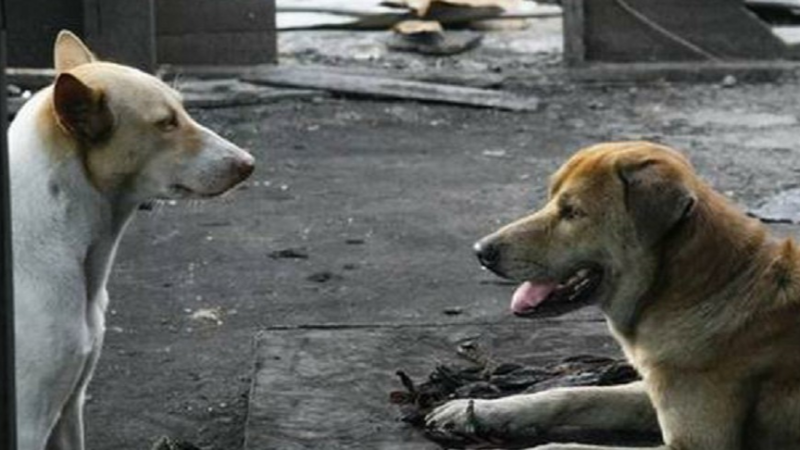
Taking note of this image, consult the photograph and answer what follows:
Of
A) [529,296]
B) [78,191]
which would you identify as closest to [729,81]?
[529,296]

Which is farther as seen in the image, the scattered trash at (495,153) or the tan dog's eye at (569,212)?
the scattered trash at (495,153)

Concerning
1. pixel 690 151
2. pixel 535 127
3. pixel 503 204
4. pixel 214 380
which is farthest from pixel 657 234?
pixel 535 127

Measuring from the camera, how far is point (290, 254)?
910 cm

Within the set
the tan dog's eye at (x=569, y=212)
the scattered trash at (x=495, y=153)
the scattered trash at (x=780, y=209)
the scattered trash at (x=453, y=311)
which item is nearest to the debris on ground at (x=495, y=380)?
the tan dog's eye at (x=569, y=212)

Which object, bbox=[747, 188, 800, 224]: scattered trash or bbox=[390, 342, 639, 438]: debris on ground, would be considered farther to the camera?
bbox=[747, 188, 800, 224]: scattered trash

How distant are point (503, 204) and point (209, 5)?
4.05 m

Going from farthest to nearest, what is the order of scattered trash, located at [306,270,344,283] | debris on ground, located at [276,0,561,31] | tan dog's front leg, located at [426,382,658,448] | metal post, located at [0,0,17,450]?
1. debris on ground, located at [276,0,561,31]
2. scattered trash, located at [306,270,344,283]
3. tan dog's front leg, located at [426,382,658,448]
4. metal post, located at [0,0,17,450]

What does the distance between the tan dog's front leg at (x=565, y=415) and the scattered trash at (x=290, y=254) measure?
3.27 meters

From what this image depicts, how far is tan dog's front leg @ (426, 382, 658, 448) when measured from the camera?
19.2 ft

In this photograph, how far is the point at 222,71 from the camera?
43.7 ft

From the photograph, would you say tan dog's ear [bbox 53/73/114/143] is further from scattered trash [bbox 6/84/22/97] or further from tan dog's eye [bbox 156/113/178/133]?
scattered trash [bbox 6/84/22/97]

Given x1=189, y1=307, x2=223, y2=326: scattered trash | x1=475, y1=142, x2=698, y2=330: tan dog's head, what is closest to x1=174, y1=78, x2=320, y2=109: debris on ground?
x1=189, y1=307, x2=223, y2=326: scattered trash

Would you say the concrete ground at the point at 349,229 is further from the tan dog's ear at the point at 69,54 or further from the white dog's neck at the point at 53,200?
the tan dog's ear at the point at 69,54

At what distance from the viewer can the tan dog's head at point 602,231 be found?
5.26m
